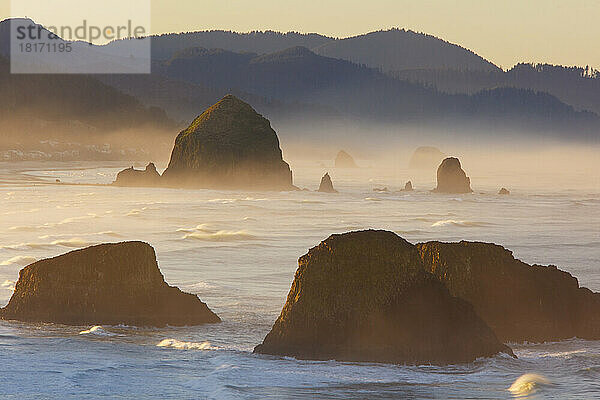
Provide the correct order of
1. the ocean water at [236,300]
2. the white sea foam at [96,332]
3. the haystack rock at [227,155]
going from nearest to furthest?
1. the ocean water at [236,300]
2. the white sea foam at [96,332]
3. the haystack rock at [227,155]

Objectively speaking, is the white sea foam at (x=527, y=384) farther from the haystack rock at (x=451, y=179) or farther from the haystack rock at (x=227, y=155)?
the haystack rock at (x=451, y=179)

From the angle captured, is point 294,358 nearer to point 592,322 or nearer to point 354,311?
point 354,311

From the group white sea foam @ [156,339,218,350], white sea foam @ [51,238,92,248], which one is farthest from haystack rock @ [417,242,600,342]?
white sea foam @ [51,238,92,248]

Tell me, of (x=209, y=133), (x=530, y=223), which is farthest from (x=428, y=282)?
(x=209, y=133)

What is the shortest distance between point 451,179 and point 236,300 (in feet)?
242

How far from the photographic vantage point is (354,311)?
18828mm

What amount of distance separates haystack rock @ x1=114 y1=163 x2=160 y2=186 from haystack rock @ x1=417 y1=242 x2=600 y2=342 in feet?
234

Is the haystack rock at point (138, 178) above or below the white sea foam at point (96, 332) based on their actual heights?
above

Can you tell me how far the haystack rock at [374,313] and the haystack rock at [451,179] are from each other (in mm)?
78182

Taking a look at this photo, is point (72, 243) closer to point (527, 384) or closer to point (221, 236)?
point (221, 236)

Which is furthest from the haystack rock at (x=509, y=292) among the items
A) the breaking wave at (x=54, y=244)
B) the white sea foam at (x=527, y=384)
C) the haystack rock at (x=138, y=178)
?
the haystack rock at (x=138, y=178)

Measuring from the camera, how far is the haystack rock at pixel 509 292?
2227 centimetres

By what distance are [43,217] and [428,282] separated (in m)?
37.4

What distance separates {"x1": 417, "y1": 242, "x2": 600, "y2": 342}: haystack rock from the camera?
22266 millimetres
